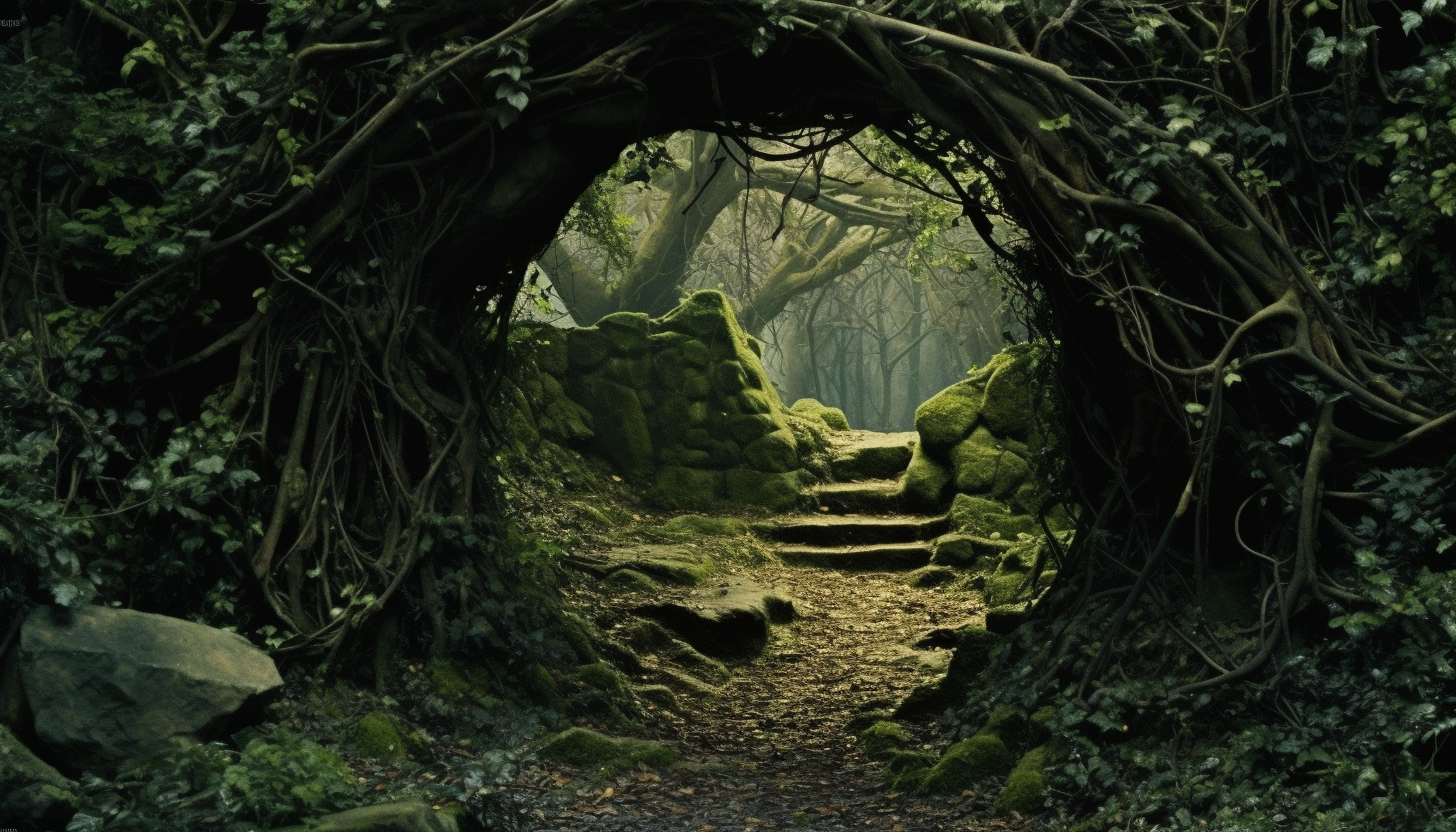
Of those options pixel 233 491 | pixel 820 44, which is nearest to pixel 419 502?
pixel 233 491

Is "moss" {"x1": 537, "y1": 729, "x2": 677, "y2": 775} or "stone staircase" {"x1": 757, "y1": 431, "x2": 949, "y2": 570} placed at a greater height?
"stone staircase" {"x1": 757, "y1": 431, "x2": 949, "y2": 570}

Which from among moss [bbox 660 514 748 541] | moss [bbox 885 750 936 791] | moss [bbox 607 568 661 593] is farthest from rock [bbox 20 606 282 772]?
moss [bbox 660 514 748 541]

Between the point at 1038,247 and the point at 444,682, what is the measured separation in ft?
12.1

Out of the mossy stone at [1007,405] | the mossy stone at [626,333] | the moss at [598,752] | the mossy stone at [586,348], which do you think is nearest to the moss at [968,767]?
the moss at [598,752]

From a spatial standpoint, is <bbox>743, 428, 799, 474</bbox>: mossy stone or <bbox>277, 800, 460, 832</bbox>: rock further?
<bbox>743, 428, 799, 474</bbox>: mossy stone

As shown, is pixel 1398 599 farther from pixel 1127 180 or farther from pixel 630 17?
pixel 630 17

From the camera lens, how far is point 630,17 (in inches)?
235

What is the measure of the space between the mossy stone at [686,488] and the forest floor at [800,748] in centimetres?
263

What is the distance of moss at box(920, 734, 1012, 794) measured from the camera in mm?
5910

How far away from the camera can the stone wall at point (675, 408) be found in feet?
47.1

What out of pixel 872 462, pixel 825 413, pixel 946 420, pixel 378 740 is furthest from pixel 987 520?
pixel 378 740

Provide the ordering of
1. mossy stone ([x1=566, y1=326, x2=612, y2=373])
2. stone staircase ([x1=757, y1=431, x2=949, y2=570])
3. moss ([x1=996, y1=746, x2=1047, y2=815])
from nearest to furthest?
moss ([x1=996, y1=746, x2=1047, y2=815]) < stone staircase ([x1=757, y1=431, x2=949, y2=570]) < mossy stone ([x1=566, y1=326, x2=612, y2=373])

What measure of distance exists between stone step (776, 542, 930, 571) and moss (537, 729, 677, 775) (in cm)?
634

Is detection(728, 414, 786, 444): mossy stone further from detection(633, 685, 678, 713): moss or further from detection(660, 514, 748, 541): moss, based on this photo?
detection(633, 685, 678, 713): moss
